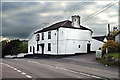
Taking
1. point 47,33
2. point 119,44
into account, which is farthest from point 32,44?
point 119,44

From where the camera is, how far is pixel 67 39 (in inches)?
1485

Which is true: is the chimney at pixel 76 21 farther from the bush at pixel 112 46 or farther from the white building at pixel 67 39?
the bush at pixel 112 46

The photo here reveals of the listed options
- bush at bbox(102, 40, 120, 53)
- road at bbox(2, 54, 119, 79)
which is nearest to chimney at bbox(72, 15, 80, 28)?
bush at bbox(102, 40, 120, 53)

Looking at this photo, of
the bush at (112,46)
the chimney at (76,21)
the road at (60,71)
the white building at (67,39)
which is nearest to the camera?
the road at (60,71)

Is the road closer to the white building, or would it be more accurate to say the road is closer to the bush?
the bush

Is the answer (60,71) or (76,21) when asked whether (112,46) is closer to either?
(60,71)

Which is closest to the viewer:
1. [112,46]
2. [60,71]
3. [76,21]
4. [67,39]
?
[60,71]

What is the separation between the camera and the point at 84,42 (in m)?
40.7

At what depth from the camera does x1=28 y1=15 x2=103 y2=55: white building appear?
37750 millimetres


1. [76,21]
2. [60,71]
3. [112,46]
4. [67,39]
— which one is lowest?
[60,71]

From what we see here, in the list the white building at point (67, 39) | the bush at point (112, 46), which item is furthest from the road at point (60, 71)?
the white building at point (67, 39)

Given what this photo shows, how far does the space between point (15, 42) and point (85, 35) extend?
48537 mm

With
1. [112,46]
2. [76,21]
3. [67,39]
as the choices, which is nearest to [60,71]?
[112,46]

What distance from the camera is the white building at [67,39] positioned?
37.8 m
